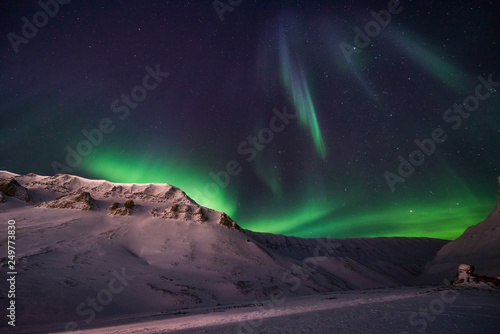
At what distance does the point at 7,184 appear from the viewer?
5950 cm

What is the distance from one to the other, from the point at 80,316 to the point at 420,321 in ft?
81.5

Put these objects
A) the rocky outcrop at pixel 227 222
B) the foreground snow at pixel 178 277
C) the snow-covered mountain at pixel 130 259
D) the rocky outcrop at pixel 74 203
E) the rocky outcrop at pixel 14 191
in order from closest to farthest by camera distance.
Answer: the foreground snow at pixel 178 277
the snow-covered mountain at pixel 130 259
the rocky outcrop at pixel 74 203
the rocky outcrop at pixel 14 191
the rocky outcrop at pixel 227 222

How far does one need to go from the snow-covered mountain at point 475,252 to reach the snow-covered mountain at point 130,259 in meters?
11.4

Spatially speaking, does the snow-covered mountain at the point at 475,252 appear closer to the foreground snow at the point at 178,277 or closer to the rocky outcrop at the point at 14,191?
the foreground snow at the point at 178,277

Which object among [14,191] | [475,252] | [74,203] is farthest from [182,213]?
[475,252]

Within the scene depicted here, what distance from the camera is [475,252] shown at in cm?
6738

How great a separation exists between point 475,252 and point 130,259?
87654mm

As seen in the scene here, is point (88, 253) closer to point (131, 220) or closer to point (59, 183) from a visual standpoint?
point (131, 220)

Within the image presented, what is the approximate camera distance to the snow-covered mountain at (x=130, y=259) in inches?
960

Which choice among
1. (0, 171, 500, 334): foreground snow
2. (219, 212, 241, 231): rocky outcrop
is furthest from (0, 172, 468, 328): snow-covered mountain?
(219, 212, 241, 231): rocky outcrop

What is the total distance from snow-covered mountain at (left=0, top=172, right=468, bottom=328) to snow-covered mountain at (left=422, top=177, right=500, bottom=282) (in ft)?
37.3

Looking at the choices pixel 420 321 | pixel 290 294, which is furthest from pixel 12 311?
pixel 290 294

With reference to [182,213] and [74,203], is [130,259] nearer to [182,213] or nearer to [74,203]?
[182,213]

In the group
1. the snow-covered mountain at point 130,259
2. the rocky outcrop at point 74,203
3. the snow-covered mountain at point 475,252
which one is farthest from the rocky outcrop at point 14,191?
the snow-covered mountain at point 475,252
